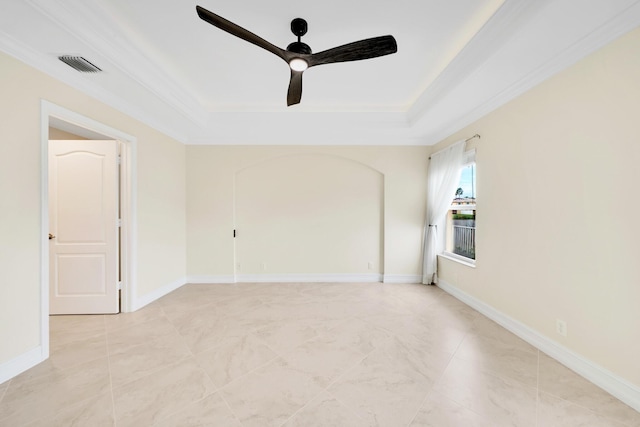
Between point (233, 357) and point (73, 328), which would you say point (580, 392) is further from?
point (73, 328)

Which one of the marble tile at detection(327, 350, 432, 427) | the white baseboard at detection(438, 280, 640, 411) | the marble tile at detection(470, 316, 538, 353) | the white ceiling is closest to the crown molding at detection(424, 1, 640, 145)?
the white ceiling

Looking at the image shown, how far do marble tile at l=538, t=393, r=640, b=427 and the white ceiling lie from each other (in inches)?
99.0

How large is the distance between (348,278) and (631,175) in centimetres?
349

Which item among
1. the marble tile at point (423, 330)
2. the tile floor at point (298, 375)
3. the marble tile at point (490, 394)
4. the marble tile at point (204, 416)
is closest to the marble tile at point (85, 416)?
the tile floor at point (298, 375)

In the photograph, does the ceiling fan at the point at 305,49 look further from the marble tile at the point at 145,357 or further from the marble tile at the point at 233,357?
the marble tile at the point at 145,357

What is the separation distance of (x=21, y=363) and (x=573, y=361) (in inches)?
174

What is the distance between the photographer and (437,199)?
3.91m

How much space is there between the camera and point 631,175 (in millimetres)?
1608

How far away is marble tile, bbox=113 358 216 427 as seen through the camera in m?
1.50

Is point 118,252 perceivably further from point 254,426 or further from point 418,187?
point 418,187

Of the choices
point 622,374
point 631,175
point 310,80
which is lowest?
point 622,374

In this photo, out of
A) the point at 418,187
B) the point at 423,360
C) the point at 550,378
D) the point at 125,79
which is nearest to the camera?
Answer: the point at 550,378

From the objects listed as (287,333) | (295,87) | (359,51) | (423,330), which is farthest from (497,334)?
(295,87)

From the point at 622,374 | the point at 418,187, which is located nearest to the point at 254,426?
the point at 622,374
